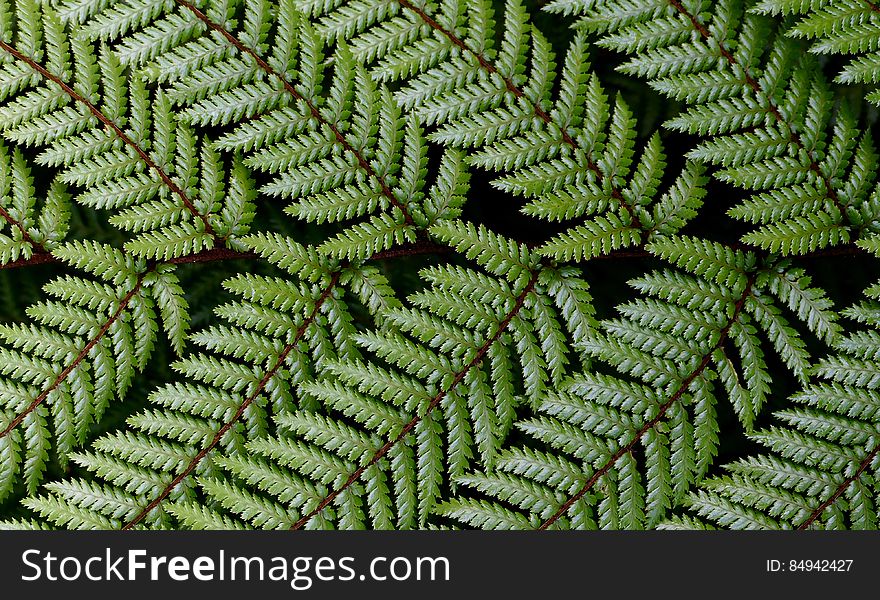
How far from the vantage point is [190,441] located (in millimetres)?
1747

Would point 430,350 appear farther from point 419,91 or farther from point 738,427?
point 738,427

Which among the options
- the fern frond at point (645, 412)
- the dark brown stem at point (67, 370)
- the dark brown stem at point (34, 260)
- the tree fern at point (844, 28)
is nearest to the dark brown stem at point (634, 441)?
the fern frond at point (645, 412)

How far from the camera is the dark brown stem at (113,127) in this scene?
67.9 inches

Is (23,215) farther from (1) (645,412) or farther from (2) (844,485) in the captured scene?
(2) (844,485)

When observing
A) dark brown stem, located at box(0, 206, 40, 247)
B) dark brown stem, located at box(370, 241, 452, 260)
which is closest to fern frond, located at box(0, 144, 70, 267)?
dark brown stem, located at box(0, 206, 40, 247)

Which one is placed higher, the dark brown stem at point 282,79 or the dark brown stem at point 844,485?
the dark brown stem at point 282,79

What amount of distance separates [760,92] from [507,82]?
2.10 ft

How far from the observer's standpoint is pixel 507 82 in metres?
1.75

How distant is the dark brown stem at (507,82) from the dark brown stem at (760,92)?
1.35 ft

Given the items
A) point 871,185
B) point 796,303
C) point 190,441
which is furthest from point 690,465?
point 190,441

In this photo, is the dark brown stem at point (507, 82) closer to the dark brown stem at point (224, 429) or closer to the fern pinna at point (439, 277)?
the fern pinna at point (439, 277)

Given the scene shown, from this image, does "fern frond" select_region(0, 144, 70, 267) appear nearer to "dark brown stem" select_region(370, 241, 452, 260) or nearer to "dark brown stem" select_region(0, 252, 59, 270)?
"dark brown stem" select_region(0, 252, 59, 270)

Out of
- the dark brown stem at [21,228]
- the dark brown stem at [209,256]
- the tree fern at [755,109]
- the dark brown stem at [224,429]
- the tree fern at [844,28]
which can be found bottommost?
the dark brown stem at [224,429]

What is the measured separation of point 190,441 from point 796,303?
1.59 metres
